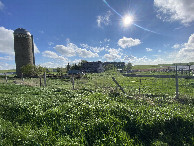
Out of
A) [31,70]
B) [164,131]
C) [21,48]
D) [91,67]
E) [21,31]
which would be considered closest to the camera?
[164,131]

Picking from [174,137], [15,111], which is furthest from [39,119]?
[174,137]

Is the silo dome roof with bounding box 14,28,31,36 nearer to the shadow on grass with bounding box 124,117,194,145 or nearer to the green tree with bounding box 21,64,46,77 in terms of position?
the green tree with bounding box 21,64,46,77

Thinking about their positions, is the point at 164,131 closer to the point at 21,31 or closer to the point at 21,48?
the point at 21,48

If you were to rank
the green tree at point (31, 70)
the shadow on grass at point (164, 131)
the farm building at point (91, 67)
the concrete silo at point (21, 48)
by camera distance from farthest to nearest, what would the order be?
1. the farm building at point (91, 67)
2. the concrete silo at point (21, 48)
3. the green tree at point (31, 70)
4. the shadow on grass at point (164, 131)

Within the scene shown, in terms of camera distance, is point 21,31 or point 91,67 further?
point 91,67

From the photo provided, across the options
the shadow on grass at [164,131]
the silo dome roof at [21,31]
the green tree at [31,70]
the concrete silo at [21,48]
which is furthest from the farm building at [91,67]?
the shadow on grass at [164,131]

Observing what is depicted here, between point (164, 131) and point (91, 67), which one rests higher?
point (91, 67)

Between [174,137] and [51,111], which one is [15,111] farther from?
[174,137]

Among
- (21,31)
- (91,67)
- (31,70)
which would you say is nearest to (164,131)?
(31,70)

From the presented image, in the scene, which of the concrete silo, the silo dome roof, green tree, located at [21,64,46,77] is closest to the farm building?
green tree, located at [21,64,46,77]

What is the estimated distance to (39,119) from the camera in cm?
467

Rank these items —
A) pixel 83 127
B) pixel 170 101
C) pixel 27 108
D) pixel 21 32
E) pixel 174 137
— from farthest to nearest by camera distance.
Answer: pixel 21 32 < pixel 170 101 < pixel 27 108 < pixel 83 127 < pixel 174 137

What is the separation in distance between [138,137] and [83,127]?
1822 millimetres

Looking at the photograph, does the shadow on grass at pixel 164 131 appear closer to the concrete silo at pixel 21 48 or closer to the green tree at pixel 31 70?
the green tree at pixel 31 70
